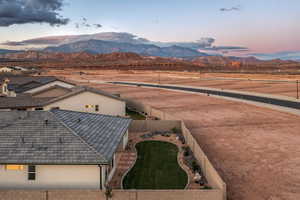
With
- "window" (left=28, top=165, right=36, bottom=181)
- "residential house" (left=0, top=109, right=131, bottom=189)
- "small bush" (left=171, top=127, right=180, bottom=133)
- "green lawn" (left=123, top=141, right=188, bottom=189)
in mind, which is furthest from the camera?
"small bush" (left=171, top=127, right=180, bottom=133)

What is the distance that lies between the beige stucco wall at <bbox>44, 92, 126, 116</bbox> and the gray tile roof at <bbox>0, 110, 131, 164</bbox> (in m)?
14.2

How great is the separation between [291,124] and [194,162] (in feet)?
67.8

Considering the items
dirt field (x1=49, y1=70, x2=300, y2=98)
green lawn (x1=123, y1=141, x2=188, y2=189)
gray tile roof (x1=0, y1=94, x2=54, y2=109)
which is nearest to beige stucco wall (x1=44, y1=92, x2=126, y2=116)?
gray tile roof (x1=0, y1=94, x2=54, y2=109)

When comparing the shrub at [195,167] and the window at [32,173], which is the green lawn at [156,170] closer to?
the shrub at [195,167]

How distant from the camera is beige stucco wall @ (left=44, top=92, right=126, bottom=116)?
40.2m

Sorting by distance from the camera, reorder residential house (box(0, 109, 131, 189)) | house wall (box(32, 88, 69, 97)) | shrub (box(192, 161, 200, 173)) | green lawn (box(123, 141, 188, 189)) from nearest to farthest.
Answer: residential house (box(0, 109, 131, 189)) < green lawn (box(123, 141, 188, 189)) < shrub (box(192, 161, 200, 173)) < house wall (box(32, 88, 69, 97))

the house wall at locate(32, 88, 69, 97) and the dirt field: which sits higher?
the dirt field

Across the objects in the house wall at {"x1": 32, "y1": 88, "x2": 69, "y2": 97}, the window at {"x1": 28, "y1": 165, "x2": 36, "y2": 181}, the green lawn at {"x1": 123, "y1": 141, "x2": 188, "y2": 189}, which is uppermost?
the house wall at {"x1": 32, "y1": 88, "x2": 69, "y2": 97}

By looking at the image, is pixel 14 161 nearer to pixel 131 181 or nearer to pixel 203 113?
pixel 131 181

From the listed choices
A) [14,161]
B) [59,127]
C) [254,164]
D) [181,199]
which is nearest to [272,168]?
[254,164]

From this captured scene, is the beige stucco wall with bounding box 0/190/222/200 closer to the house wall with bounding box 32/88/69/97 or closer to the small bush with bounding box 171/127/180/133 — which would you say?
the small bush with bounding box 171/127/180/133

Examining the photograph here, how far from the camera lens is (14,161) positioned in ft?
60.7

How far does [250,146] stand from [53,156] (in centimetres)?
1959

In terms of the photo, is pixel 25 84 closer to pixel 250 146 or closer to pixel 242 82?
pixel 250 146
